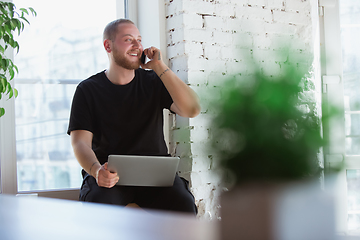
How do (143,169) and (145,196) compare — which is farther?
(145,196)

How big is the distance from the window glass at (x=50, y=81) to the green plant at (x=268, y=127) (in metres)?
1.94

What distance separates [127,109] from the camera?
1873 mm

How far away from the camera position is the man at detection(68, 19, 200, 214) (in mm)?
1705

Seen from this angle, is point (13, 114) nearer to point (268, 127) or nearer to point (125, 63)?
point (125, 63)

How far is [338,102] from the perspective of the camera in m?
0.37

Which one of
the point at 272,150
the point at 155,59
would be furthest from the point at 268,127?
the point at 155,59

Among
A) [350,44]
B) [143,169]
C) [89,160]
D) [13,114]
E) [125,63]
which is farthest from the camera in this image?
[350,44]

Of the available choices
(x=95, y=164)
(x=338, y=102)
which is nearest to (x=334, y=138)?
(x=338, y=102)

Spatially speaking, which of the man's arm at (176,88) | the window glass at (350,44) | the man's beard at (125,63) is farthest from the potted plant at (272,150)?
the window glass at (350,44)

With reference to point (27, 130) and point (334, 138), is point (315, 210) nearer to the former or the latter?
point (334, 138)

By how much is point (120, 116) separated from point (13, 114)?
Result: 2.34 feet

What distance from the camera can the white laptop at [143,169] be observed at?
4.72 ft

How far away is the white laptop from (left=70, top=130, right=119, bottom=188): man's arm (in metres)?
0.03

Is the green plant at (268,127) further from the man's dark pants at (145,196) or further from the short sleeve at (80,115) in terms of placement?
the short sleeve at (80,115)
